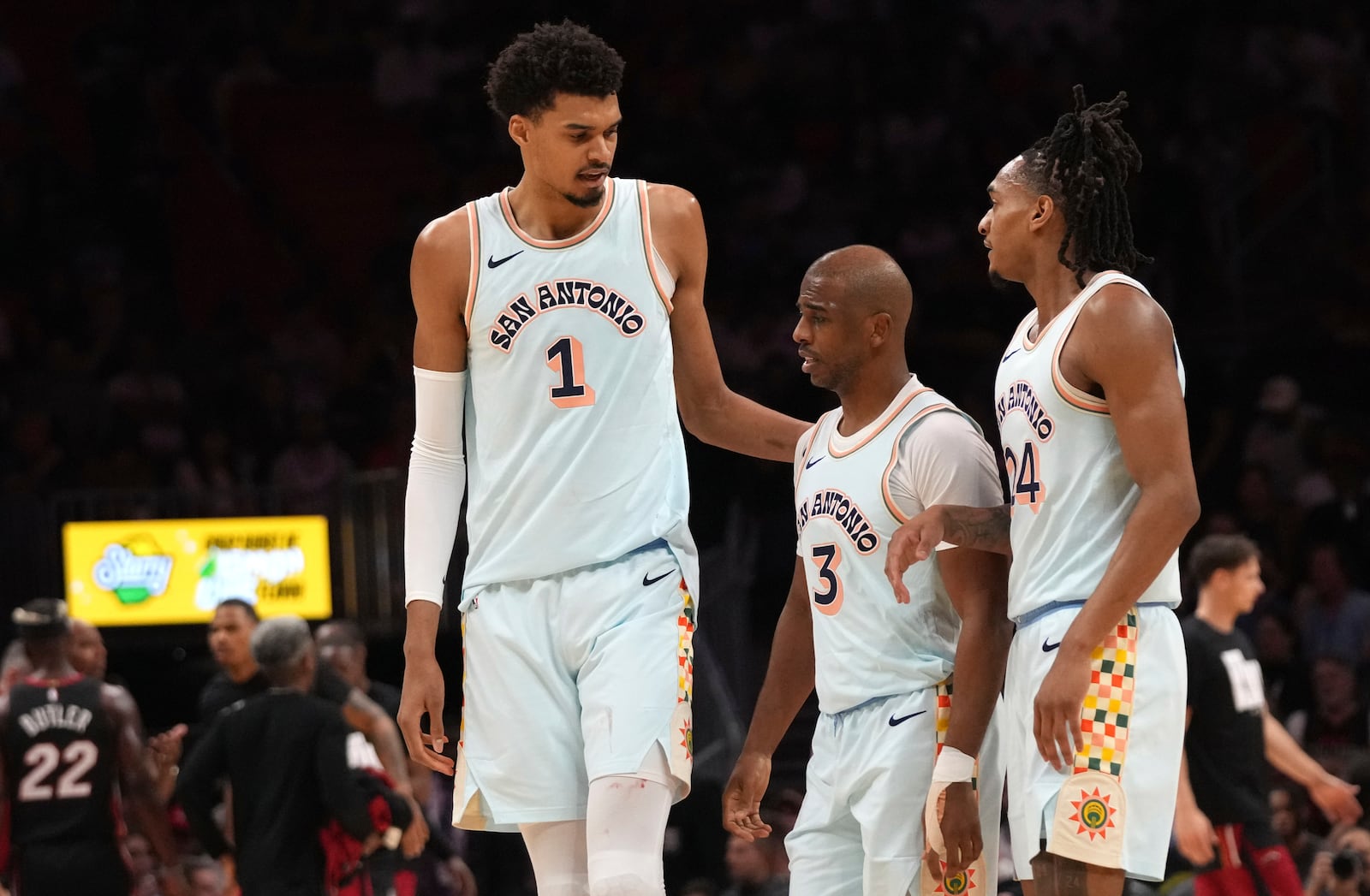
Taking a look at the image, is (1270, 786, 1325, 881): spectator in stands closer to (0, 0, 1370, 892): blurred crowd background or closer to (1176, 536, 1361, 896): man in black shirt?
(1176, 536, 1361, 896): man in black shirt

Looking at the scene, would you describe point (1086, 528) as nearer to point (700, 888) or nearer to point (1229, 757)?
point (1229, 757)

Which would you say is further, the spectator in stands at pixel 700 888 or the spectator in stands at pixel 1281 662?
the spectator in stands at pixel 1281 662

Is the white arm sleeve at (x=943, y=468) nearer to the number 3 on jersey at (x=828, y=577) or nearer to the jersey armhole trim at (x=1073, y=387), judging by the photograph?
the number 3 on jersey at (x=828, y=577)

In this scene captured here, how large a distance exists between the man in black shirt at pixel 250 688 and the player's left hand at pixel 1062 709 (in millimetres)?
4707

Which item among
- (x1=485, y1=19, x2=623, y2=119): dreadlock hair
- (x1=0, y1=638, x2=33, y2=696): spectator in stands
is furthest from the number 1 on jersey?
(x1=0, y1=638, x2=33, y2=696): spectator in stands

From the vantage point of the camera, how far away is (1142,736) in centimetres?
367

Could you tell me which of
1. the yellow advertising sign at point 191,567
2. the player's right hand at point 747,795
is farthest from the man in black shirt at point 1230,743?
the yellow advertising sign at point 191,567

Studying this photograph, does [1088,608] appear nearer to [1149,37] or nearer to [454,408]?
[454,408]

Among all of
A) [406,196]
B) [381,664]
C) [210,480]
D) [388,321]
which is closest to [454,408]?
[381,664]

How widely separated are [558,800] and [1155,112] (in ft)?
35.1

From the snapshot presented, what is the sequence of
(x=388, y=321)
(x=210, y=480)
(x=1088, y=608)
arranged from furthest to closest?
(x=388, y=321) < (x=210, y=480) < (x=1088, y=608)

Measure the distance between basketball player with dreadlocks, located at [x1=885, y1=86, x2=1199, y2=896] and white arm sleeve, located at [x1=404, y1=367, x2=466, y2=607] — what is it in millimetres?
992

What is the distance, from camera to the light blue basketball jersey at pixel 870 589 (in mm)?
4180

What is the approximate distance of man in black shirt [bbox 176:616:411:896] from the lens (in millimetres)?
7098
